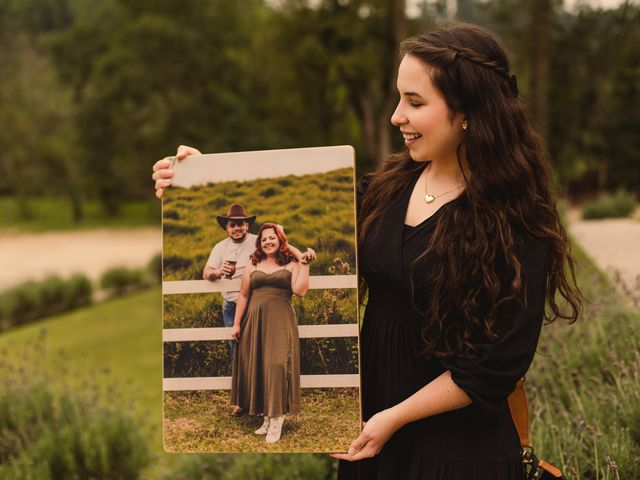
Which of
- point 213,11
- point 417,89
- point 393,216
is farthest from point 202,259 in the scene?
point 213,11


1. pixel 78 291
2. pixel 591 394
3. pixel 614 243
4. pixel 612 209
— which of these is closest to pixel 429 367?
pixel 591 394

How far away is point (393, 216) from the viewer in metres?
1.94

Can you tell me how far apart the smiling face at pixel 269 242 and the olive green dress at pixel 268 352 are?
0.20 feet

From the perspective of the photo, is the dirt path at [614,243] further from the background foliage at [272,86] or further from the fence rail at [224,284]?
the background foliage at [272,86]

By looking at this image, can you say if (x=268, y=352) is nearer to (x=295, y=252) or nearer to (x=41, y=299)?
(x=295, y=252)

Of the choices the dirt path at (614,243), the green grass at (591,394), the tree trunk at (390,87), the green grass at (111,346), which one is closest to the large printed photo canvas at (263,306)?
the green grass at (591,394)

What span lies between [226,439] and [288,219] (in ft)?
2.09

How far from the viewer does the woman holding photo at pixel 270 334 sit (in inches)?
76.8

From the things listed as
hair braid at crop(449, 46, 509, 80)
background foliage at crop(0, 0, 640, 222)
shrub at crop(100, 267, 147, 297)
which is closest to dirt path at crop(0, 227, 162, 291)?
background foliage at crop(0, 0, 640, 222)

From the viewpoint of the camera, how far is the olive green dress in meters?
1.95

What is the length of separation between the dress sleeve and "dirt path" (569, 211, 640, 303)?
20.2 ft

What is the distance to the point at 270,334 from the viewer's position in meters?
1.97

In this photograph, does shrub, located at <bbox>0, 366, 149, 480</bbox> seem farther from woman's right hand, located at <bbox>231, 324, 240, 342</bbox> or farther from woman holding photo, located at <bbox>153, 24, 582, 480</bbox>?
woman holding photo, located at <bbox>153, 24, 582, 480</bbox>

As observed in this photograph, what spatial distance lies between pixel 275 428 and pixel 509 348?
68 centimetres
